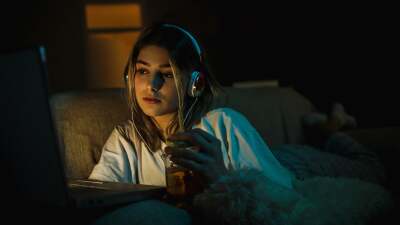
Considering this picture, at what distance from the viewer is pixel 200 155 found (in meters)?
1.02

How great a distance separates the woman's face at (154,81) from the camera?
4.58 ft

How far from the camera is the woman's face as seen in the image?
1395mm

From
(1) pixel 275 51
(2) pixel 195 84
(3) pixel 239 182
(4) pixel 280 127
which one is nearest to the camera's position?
(3) pixel 239 182

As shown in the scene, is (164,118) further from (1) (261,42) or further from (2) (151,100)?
(1) (261,42)

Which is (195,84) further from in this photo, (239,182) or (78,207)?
(78,207)

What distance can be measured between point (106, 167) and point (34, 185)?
0.69 metres

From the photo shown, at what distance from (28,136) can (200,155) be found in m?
0.41

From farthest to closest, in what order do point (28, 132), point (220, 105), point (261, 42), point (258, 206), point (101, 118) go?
point (261, 42)
point (220, 105)
point (101, 118)
point (258, 206)
point (28, 132)

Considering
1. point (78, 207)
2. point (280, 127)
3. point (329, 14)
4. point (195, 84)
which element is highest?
point (329, 14)

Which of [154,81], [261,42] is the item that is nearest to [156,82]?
[154,81]

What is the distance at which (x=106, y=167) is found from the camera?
145cm

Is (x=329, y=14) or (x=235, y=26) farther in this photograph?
(x=235, y=26)

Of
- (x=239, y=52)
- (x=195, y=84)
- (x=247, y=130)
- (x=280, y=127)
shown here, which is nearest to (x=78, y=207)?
(x=195, y=84)

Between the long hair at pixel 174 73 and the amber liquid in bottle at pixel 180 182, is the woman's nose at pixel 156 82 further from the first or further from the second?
→ the amber liquid in bottle at pixel 180 182
